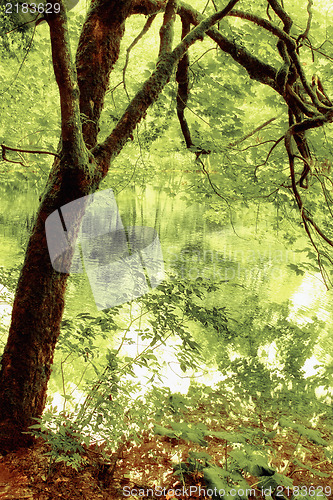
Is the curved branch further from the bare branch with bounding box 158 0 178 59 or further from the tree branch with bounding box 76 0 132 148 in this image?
the tree branch with bounding box 76 0 132 148

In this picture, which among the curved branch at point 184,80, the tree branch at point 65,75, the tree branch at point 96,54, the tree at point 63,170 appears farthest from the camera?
the curved branch at point 184,80

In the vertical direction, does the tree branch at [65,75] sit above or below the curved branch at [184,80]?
below

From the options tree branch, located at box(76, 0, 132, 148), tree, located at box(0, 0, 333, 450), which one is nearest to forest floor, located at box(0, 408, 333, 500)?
tree, located at box(0, 0, 333, 450)

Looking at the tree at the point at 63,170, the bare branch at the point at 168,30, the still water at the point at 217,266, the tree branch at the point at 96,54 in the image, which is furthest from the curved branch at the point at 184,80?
the still water at the point at 217,266

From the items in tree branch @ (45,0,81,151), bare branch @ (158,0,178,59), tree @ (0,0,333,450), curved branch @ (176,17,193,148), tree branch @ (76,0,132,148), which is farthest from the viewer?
curved branch @ (176,17,193,148)

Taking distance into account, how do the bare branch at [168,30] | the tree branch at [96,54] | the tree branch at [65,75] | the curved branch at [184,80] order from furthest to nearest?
the curved branch at [184,80], the bare branch at [168,30], the tree branch at [96,54], the tree branch at [65,75]

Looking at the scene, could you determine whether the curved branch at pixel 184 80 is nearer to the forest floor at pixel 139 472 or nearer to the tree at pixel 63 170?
the tree at pixel 63 170

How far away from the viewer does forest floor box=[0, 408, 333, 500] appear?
6.30 feet

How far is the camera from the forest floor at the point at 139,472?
6.30 ft

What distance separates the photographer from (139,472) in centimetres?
283

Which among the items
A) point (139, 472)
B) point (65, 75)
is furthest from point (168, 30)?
point (139, 472)

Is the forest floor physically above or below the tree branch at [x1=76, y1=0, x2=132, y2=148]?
below

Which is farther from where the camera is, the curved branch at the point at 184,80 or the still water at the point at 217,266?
the still water at the point at 217,266

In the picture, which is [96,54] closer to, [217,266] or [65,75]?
[65,75]
